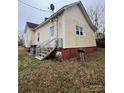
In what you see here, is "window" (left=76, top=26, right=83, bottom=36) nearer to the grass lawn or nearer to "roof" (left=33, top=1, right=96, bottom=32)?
"roof" (left=33, top=1, right=96, bottom=32)

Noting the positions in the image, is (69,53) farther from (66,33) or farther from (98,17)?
(98,17)

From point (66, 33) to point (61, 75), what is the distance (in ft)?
1.05

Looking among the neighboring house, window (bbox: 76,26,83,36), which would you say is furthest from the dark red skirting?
window (bbox: 76,26,83,36)

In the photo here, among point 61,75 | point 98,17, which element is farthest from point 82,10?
point 61,75

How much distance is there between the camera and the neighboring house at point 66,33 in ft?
5.09

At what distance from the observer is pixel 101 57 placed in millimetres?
1615

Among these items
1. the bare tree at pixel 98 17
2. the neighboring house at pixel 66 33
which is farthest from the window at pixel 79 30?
the bare tree at pixel 98 17

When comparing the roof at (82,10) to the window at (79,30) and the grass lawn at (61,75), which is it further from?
the grass lawn at (61,75)

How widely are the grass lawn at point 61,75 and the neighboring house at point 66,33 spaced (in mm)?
67

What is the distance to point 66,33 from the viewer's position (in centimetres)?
155

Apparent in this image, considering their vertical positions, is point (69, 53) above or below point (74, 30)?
below
